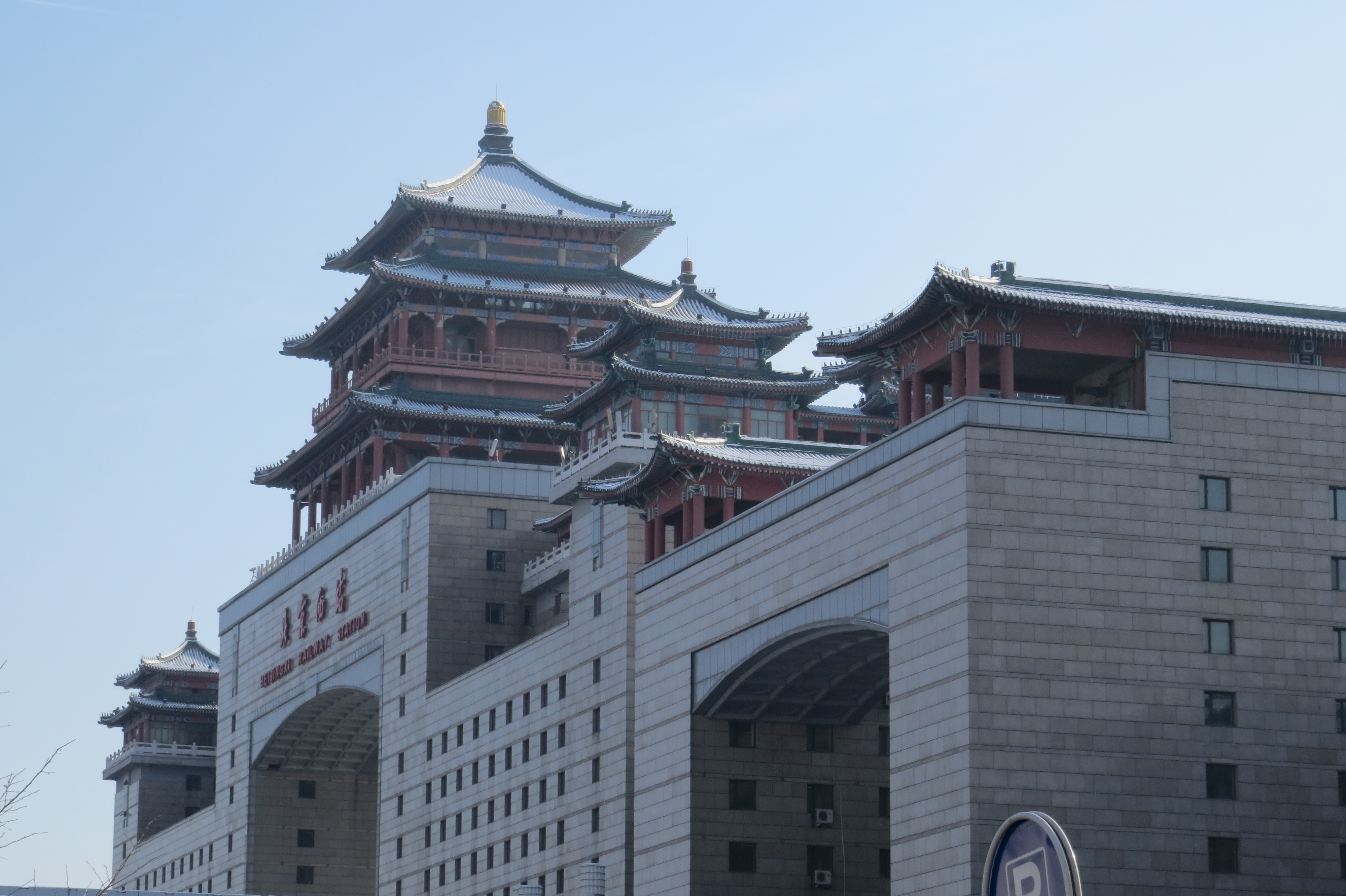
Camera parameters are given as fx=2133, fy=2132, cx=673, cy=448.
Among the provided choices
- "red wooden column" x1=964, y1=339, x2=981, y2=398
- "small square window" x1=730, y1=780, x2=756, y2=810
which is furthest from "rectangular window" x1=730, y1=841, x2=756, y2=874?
"red wooden column" x1=964, y1=339, x2=981, y2=398

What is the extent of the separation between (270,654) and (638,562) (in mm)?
35688

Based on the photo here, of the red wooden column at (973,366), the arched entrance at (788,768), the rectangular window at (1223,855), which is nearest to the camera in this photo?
the rectangular window at (1223,855)

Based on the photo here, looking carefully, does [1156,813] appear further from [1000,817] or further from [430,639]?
[430,639]

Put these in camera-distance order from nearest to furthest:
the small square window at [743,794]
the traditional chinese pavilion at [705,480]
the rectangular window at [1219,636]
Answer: the rectangular window at [1219,636] → the small square window at [743,794] → the traditional chinese pavilion at [705,480]

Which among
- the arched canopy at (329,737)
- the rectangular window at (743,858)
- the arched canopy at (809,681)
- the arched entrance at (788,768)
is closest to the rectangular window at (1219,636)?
the arched canopy at (809,681)

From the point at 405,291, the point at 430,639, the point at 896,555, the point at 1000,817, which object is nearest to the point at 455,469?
the point at 430,639

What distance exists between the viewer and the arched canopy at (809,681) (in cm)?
5597

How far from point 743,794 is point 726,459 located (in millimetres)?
10083

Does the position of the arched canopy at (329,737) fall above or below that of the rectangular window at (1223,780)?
above

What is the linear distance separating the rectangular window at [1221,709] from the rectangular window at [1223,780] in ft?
→ 3.15

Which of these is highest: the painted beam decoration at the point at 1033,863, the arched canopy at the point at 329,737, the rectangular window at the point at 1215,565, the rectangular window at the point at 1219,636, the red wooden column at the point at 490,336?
the red wooden column at the point at 490,336

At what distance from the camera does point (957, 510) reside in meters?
47.8

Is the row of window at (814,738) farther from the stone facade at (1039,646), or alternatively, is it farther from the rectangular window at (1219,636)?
the rectangular window at (1219,636)

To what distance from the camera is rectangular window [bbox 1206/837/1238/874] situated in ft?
153
